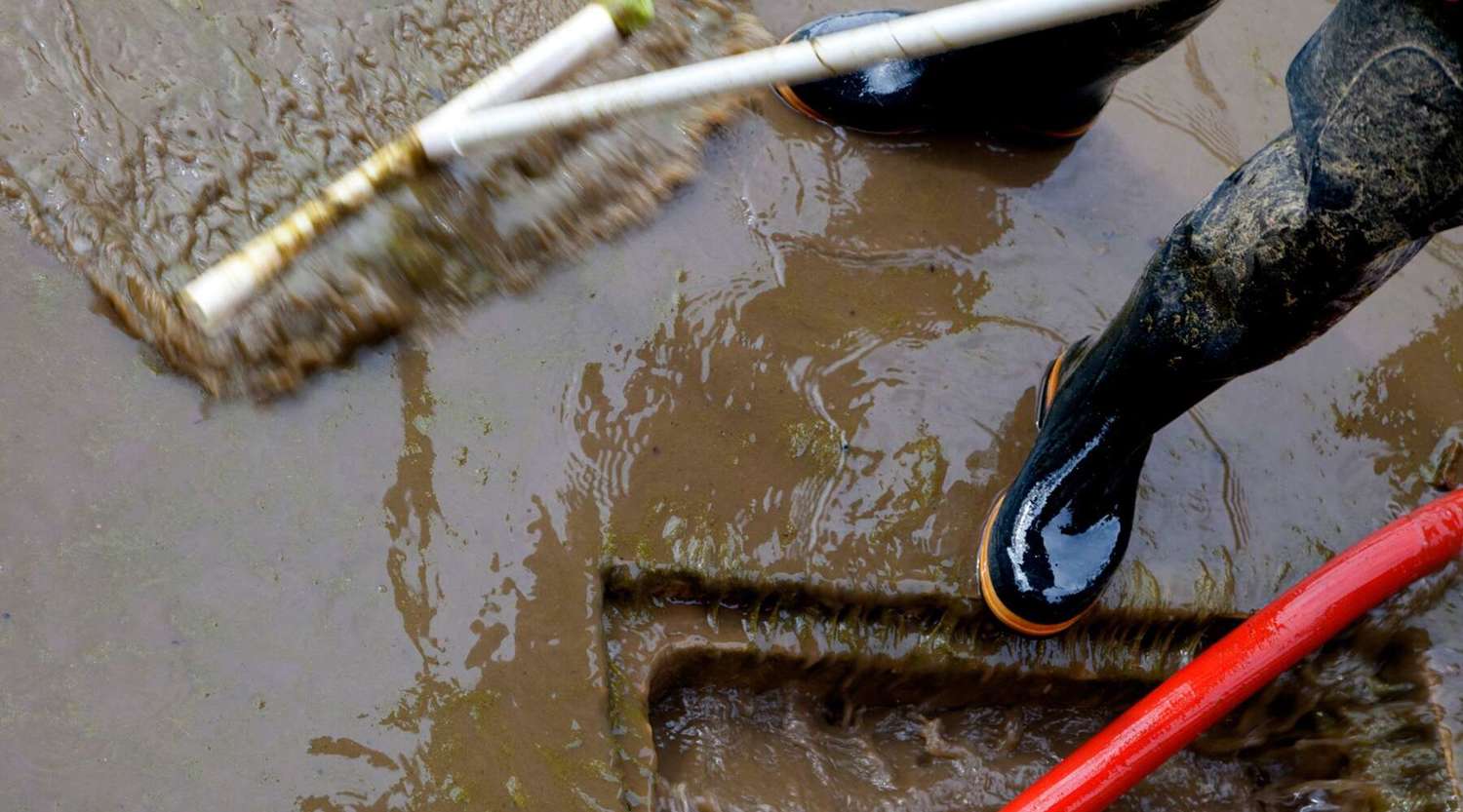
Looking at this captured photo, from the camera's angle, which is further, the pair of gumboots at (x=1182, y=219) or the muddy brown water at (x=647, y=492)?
the muddy brown water at (x=647, y=492)

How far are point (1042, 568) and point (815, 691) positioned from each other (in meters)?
0.49

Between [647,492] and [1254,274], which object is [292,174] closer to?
[647,492]

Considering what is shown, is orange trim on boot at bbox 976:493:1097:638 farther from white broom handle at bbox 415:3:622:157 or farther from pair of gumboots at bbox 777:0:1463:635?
white broom handle at bbox 415:3:622:157

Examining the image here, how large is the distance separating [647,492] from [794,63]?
30.6 inches

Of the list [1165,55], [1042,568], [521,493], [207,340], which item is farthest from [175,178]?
[1165,55]

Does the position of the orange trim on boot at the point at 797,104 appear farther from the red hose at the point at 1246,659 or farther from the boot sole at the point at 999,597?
the red hose at the point at 1246,659

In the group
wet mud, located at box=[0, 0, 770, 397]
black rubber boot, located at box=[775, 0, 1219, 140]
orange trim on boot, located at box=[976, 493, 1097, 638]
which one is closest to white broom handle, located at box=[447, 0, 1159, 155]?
wet mud, located at box=[0, 0, 770, 397]

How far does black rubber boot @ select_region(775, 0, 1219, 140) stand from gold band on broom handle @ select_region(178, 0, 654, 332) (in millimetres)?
440

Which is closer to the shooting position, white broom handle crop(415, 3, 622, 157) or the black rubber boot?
Answer: white broom handle crop(415, 3, 622, 157)

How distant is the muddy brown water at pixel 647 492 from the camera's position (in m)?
1.69

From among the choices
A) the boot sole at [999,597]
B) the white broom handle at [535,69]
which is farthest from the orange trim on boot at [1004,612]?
the white broom handle at [535,69]

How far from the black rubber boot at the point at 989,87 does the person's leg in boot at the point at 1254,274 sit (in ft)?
1.86

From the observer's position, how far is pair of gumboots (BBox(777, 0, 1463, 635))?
1.21 meters

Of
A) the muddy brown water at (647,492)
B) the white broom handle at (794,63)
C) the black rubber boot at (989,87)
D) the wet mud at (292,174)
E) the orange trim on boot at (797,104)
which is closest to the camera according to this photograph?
the white broom handle at (794,63)
